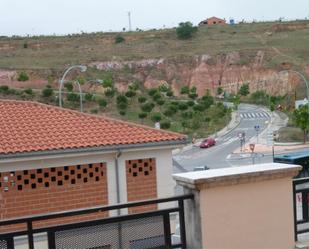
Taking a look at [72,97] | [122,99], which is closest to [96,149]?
[72,97]

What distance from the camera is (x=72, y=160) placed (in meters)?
15.1

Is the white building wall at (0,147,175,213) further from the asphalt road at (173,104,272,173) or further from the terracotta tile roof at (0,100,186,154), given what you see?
the asphalt road at (173,104,272,173)

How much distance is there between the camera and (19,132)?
15.7 m

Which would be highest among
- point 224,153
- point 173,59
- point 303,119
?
point 173,59

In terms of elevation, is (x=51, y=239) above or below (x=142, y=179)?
above

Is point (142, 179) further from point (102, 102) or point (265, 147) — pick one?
point (102, 102)

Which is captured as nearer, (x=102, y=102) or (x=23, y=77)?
(x=102, y=102)

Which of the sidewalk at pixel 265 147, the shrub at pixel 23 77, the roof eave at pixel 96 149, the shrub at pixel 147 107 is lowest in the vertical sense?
the sidewalk at pixel 265 147

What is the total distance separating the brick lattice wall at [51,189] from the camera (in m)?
14.3

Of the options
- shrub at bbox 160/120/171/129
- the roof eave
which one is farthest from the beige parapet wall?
shrub at bbox 160/120/171/129

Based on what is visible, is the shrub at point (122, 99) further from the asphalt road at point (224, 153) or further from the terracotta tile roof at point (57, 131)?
the terracotta tile roof at point (57, 131)

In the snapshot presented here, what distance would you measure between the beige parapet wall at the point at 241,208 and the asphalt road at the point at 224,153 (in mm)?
31987

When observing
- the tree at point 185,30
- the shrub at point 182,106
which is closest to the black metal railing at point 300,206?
the shrub at point 182,106

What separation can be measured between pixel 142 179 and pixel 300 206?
31.6 ft
